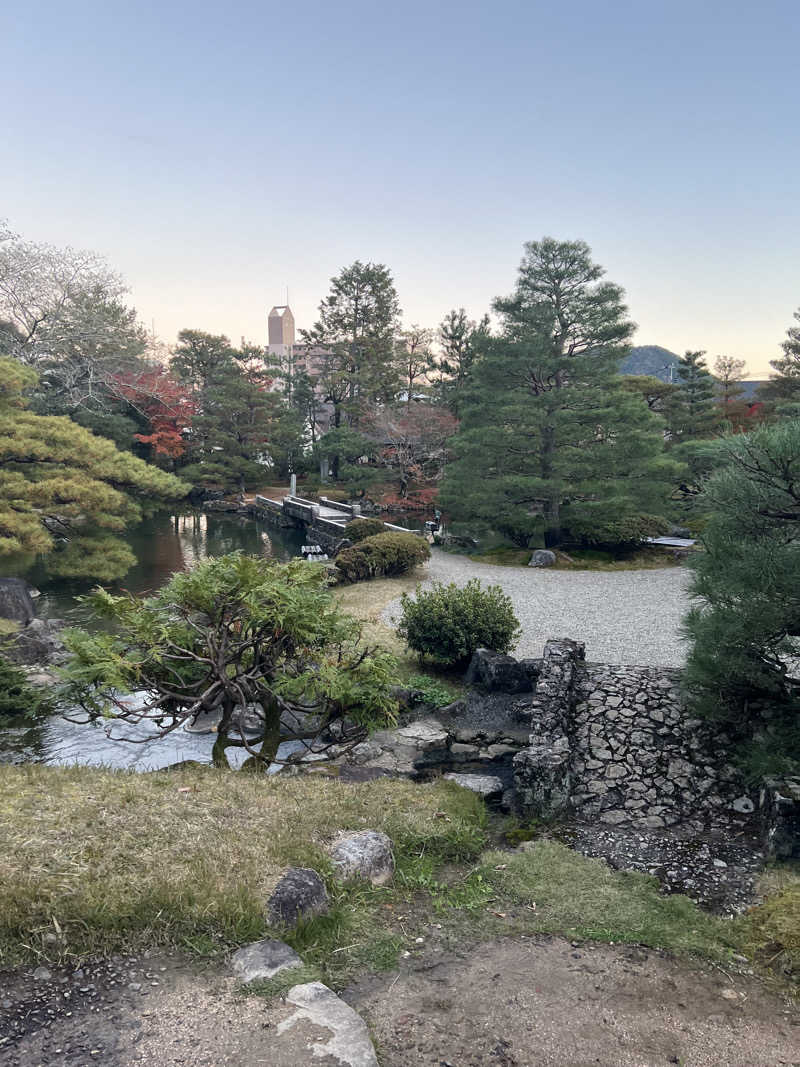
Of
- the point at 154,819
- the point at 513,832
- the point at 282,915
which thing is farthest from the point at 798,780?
the point at 154,819

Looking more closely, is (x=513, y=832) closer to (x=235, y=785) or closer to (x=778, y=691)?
(x=235, y=785)

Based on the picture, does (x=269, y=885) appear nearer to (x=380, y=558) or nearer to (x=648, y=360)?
(x=380, y=558)

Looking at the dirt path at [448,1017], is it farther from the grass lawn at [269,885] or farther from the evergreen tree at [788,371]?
the evergreen tree at [788,371]

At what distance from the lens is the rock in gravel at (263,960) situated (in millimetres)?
3420

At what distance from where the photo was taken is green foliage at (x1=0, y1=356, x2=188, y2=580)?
45.4 ft

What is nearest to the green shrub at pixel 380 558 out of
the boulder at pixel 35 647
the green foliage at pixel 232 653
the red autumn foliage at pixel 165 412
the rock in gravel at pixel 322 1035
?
the boulder at pixel 35 647

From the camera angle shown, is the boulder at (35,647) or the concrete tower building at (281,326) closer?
the boulder at (35,647)

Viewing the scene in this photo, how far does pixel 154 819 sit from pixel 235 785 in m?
1.13

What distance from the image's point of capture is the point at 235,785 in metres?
5.52

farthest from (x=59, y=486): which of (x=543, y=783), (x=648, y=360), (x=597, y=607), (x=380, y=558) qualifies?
(x=648, y=360)

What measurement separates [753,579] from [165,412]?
32.5m

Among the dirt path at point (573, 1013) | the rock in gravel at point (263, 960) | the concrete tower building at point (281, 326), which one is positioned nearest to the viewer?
the dirt path at point (573, 1013)

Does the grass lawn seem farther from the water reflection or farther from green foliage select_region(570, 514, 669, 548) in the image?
green foliage select_region(570, 514, 669, 548)

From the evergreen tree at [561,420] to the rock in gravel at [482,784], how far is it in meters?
13.6
